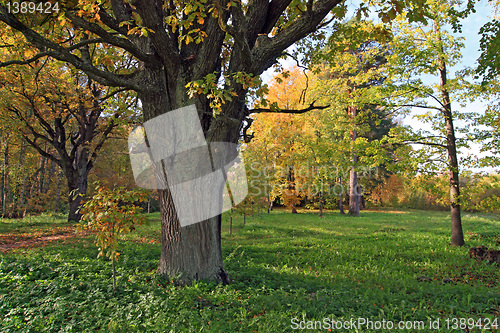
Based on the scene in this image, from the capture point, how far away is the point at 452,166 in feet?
Answer: 31.3

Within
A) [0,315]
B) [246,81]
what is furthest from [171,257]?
[246,81]

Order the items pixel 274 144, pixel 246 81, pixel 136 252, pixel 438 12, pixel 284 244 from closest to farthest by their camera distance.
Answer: pixel 246 81, pixel 136 252, pixel 284 244, pixel 438 12, pixel 274 144

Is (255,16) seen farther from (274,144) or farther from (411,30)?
(274,144)

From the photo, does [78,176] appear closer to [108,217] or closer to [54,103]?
[54,103]

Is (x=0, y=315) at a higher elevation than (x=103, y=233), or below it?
below

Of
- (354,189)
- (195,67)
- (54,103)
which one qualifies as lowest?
(354,189)

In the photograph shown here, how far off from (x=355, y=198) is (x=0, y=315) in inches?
856

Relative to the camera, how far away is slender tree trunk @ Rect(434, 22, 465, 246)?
945 cm

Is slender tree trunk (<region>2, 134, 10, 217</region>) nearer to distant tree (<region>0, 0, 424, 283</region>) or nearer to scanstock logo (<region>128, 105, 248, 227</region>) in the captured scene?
distant tree (<region>0, 0, 424, 283</region>)

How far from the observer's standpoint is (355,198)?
72.3ft

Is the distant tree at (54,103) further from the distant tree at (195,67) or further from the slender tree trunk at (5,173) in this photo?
the distant tree at (195,67)

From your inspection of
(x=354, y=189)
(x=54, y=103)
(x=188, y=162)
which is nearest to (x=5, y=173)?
(x=54, y=103)

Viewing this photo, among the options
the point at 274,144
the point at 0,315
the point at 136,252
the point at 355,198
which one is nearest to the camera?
the point at 0,315

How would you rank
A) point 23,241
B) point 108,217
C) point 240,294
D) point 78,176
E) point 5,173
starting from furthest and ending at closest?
point 5,173, point 78,176, point 23,241, point 240,294, point 108,217
